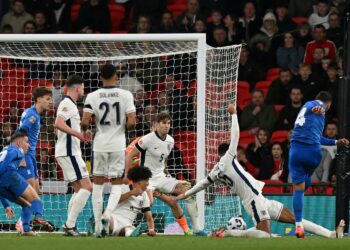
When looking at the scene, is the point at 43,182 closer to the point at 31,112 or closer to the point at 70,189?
the point at 70,189

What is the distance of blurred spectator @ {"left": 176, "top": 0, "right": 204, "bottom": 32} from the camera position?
23.2 metres

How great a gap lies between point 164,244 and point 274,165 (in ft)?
22.2

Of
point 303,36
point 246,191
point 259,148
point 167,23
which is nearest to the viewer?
point 246,191

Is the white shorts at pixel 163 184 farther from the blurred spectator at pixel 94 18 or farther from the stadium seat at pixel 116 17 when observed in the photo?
the stadium seat at pixel 116 17

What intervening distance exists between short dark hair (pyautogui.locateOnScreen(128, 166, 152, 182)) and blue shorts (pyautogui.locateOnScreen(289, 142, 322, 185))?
175 centimetres

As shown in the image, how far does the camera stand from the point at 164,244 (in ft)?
43.7

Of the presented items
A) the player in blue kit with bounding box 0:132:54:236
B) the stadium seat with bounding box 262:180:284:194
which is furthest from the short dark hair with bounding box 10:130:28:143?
the stadium seat with bounding box 262:180:284:194

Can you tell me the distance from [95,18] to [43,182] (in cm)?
555

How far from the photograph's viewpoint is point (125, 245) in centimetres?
1301

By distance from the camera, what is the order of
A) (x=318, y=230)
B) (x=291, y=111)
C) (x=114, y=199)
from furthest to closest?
1. (x=291, y=111)
2. (x=318, y=230)
3. (x=114, y=199)

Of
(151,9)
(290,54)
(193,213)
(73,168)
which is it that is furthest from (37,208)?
(151,9)

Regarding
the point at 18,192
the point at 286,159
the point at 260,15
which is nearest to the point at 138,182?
the point at 18,192

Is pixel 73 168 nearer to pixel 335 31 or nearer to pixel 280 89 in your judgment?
pixel 280 89

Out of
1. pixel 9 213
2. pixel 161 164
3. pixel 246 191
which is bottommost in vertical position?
pixel 9 213
